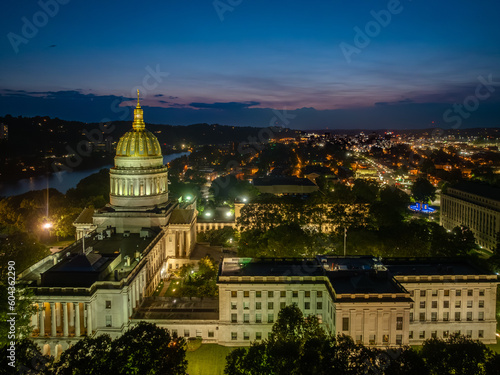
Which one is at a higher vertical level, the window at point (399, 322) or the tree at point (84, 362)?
the tree at point (84, 362)

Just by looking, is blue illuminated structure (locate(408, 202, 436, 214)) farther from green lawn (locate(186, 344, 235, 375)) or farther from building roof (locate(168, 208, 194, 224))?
green lawn (locate(186, 344, 235, 375))

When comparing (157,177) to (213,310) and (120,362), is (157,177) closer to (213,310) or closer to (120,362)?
(213,310)

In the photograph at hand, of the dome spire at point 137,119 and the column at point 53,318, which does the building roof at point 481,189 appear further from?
the column at point 53,318

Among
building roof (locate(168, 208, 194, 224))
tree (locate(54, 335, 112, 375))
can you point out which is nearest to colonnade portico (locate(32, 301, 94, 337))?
tree (locate(54, 335, 112, 375))

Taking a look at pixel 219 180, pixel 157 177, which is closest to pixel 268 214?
pixel 157 177

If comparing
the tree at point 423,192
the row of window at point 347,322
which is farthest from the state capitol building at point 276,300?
the tree at point 423,192

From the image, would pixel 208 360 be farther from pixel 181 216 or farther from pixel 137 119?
pixel 137 119
